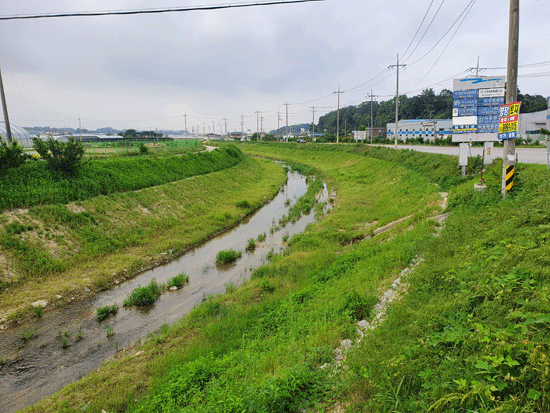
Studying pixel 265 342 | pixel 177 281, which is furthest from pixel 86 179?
pixel 265 342

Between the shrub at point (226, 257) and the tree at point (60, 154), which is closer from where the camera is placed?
the shrub at point (226, 257)

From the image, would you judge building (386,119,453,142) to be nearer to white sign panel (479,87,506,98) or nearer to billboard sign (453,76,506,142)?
billboard sign (453,76,506,142)

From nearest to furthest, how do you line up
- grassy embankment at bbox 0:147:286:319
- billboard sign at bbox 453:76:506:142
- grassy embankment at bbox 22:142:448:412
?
1. grassy embankment at bbox 22:142:448:412
2. grassy embankment at bbox 0:147:286:319
3. billboard sign at bbox 453:76:506:142

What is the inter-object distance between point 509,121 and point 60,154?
21217mm

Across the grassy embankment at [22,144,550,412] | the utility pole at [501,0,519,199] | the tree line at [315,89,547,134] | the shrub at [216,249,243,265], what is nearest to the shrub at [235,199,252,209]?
the shrub at [216,249,243,265]

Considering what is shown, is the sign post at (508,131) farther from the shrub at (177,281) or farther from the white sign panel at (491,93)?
the shrub at (177,281)

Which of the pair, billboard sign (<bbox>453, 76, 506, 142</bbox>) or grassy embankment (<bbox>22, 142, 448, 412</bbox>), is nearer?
grassy embankment (<bbox>22, 142, 448, 412</bbox>)

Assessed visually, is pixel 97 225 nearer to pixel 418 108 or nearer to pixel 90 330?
pixel 90 330

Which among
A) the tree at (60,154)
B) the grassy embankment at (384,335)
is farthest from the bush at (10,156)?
the grassy embankment at (384,335)

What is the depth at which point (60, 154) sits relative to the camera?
57.9 feet

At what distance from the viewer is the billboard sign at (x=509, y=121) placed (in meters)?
10.1

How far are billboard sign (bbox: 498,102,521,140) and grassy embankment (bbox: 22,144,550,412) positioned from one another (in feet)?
5.43

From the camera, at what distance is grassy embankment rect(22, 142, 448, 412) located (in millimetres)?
5062

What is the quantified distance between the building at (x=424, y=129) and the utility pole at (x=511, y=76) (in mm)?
59634
